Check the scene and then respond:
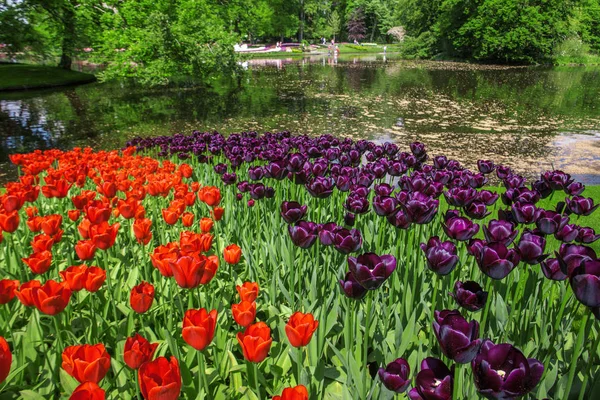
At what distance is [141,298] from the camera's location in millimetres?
1815

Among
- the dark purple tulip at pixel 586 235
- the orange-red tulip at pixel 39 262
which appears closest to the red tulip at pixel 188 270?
the orange-red tulip at pixel 39 262

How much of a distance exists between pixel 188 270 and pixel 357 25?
8836cm

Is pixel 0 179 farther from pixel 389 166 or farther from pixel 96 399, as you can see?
pixel 96 399

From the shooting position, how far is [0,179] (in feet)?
25.0

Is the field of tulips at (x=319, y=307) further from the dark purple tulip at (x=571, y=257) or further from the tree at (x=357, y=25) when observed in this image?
the tree at (x=357, y=25)

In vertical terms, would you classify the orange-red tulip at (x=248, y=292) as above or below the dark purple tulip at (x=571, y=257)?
below

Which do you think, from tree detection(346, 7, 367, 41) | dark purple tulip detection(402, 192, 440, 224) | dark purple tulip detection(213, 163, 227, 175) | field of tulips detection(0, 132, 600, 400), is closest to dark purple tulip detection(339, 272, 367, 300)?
field of tulips detection(0, 132, 600, 400)

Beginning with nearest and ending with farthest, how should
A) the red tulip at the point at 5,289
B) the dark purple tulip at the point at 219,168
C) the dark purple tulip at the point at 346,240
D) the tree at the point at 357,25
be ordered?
the red tulip at the point at 5,289 < the dark purple tulip at the point at 346,240 < the dark purple tulip at the point at 219,168 < the tree at the point at 357,25

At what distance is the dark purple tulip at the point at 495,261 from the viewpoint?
1.63m

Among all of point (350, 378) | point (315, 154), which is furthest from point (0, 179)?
point (350, 378)

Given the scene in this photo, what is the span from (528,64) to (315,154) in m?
41.9

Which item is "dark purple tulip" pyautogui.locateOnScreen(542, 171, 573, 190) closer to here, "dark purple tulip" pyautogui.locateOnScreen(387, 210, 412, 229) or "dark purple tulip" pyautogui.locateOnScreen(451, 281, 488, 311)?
"dark purple tulip" pyautogui.locateOnScreen(387, 210, 412, 229)

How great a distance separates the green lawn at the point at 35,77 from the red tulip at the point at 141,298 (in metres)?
23.8

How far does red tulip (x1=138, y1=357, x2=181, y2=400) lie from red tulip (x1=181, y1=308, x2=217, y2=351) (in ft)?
0.61
